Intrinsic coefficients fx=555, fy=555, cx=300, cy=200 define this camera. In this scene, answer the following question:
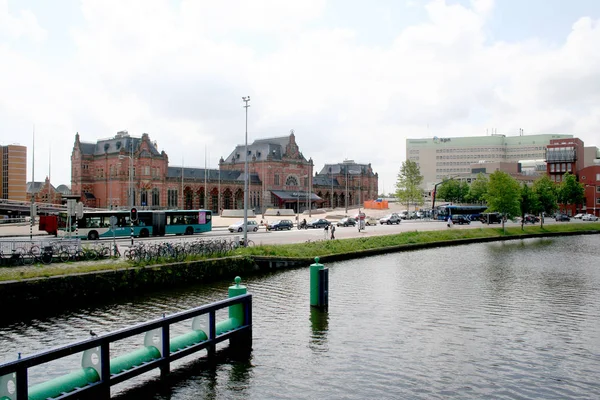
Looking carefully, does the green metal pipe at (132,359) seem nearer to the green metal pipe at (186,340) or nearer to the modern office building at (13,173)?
the green metal pipe at (186,340)

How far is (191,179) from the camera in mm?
112812

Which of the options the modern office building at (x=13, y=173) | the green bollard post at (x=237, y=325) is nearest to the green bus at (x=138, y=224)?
the green bollard post at (x=237, y=325)

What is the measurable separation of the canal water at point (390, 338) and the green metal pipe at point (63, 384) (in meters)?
1.42

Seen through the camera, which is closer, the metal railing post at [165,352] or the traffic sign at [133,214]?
the metal railing post at [165,352]

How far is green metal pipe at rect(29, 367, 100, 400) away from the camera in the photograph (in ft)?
37.8

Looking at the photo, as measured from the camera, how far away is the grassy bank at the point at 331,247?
25.6 meters

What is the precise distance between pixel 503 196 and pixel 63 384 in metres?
70.0

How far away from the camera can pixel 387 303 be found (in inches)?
982

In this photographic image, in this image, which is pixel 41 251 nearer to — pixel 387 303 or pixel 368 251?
pixel 387 303

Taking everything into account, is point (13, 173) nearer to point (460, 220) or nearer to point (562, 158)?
point (460, 220)

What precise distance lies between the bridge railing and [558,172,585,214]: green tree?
123080 mm

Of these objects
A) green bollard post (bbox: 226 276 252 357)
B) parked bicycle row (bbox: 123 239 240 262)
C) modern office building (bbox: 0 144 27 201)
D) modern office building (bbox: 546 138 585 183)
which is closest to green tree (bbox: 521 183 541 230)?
parked bicycle row (bbox: 123 239 240 262)

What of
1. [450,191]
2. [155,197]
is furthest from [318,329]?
[450,191]

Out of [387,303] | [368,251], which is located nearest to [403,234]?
[368,251]
